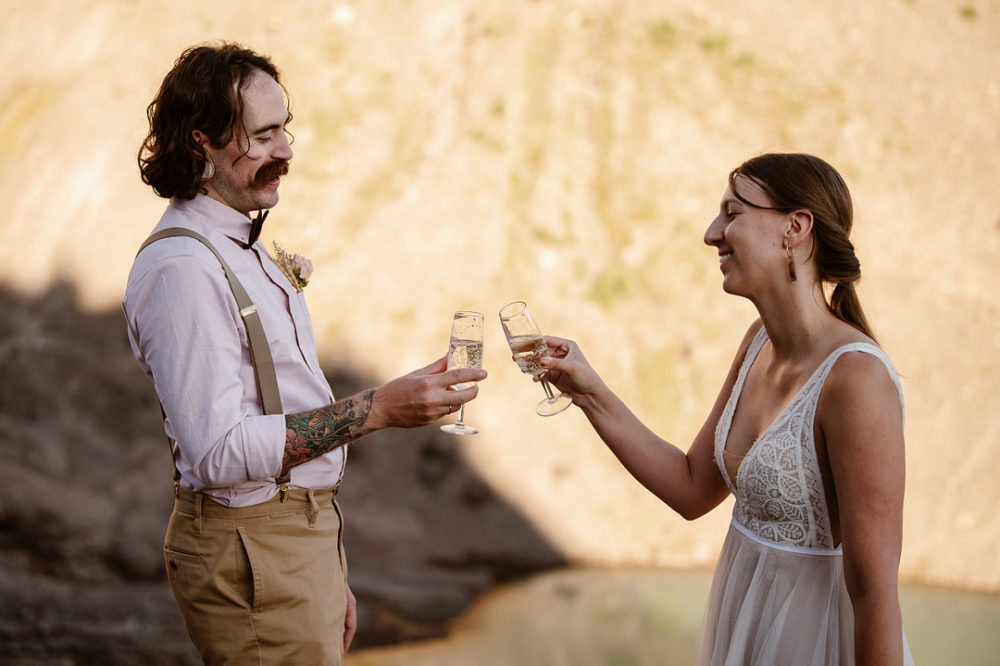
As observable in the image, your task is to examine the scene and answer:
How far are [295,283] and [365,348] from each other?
5.47 metres

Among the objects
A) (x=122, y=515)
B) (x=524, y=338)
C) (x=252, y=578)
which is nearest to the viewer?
(x=252, y=578)

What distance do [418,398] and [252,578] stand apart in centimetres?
74

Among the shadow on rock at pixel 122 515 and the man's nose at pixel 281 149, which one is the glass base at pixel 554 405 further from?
the shadow on rock at pixel 122 515

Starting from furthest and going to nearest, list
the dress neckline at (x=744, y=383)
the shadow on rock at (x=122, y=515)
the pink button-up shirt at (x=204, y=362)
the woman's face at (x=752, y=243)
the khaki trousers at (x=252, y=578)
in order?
the shadow on rock at (x=122, y=515) < the woman's face at (x=752, y=243) < the khaki trousers at (x=252, y=578) < the dress neckline at (x=744, y=383) < the pink button-up shirt at (x=204, y=362)

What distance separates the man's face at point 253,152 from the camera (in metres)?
2.77

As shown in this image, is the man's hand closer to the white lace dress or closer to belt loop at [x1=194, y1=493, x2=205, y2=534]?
belt loop at [x1=194, y1=493, x2=205, y2=534]

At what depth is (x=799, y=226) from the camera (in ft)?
8.96

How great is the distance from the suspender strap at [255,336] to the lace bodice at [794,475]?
1.43m

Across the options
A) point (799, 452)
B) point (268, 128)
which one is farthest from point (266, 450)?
point (799, 452)

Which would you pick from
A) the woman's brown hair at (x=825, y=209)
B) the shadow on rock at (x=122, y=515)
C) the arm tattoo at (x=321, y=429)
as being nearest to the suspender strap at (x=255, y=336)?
the arm tattoo at (x=321, y=429)

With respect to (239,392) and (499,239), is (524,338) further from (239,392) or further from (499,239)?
(499,239)

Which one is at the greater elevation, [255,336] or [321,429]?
[255,336]

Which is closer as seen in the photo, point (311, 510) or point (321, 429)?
point (321, 429)

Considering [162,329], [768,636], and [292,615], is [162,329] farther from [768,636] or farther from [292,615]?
[768,636]
